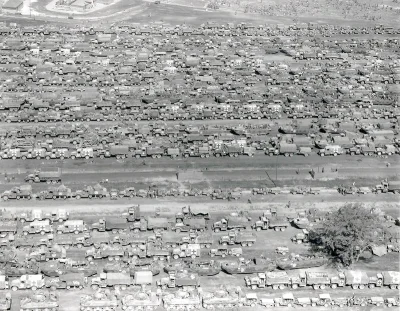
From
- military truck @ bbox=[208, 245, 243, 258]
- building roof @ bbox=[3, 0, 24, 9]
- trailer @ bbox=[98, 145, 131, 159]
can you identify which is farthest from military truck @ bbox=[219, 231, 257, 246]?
building roof @ bbox=[3, 0, 24, 9]

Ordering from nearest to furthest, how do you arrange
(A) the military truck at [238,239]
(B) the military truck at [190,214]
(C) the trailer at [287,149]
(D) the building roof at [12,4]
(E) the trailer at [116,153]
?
(A) the military truck at [238,239] < (B) the military truck at [190,214] < (E) the trailer at [116,153] < (C) the trailer at [287,149] < (D) the building roof at [12,4]

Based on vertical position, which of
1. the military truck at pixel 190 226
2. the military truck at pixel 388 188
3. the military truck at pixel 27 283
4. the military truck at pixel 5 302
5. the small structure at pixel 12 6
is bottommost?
the military truck at pixel 5 302

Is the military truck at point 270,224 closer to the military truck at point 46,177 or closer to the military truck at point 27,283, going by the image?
the military truck at point 27,283

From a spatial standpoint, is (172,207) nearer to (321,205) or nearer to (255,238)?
(255,238)

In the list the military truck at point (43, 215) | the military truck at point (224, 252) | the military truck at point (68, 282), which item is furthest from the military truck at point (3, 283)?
the military truck at point (224, 252)

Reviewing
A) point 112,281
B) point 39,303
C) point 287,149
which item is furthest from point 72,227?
point 287,149

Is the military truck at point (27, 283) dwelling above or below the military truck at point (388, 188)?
below
